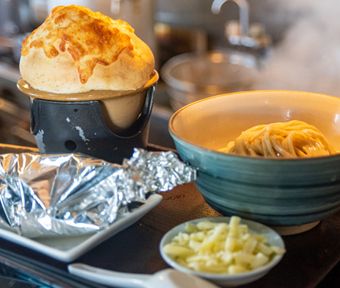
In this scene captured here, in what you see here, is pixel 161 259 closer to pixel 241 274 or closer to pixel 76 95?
pixel 241 274

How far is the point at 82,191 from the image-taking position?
2.30ft

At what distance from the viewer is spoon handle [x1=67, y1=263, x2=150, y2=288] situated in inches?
22.1

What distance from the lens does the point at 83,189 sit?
703 millimetres

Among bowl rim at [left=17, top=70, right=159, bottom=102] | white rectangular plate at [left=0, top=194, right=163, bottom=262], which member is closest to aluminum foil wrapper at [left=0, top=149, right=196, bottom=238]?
white rectangular plate at [left=0, top=194, right=163, bottom=262]

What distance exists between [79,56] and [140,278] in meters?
0.45

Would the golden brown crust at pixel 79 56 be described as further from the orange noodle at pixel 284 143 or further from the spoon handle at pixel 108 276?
the spoon handle at pixel 108 276

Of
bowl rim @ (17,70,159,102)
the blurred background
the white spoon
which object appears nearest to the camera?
the white spoon

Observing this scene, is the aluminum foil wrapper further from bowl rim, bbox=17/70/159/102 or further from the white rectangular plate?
bowl rim, bbox=17/70/159/102

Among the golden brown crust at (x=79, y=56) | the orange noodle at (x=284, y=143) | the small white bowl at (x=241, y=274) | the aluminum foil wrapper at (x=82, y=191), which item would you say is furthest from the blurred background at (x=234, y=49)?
the small white bowl at (x=241, y=274)

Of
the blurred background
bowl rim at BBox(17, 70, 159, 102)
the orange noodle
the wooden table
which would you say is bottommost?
the blurred background

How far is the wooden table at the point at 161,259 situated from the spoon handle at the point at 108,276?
2 centimetres

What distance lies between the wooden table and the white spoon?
0.09 ft

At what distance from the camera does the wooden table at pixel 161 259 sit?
0.61 m

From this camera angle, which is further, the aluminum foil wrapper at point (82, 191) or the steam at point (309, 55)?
the steam at point (309, 55)
